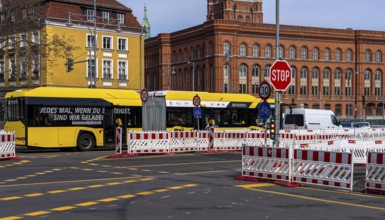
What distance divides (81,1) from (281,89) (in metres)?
47.3

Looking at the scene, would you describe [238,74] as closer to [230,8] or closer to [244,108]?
[230,8]

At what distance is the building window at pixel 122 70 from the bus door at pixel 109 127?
32578 millimetres

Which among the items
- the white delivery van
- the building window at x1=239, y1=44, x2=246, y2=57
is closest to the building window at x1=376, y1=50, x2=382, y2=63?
the building window at x1=239, y1=44, x2=246, y2=57

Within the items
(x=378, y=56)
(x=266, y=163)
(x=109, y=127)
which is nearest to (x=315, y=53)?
(x=378, y=56)

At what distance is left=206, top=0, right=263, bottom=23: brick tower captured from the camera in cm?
12625

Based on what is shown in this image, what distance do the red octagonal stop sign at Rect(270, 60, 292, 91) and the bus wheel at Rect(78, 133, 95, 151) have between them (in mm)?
15284

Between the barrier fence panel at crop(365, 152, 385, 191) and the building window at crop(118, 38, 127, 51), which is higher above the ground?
the building window at crop(118, 38, 127, 51)

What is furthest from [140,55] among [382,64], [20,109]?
[382,64]

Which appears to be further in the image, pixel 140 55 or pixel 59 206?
pixel 140 55

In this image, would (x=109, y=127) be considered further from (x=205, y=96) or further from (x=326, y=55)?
(x=326, y=55)

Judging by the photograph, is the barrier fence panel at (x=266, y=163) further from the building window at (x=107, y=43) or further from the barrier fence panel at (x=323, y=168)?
the building window at (x=107, y=43)

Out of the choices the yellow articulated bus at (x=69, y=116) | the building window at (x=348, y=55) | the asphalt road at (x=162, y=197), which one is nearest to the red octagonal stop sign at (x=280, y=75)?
the asphalt road at (x=162, y=197)

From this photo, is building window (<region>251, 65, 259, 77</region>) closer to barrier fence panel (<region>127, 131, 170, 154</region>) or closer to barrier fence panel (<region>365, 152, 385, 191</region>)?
barrier fence panel (<region>127, 131, 170, 154</region>)

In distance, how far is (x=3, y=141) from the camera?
2441cm
